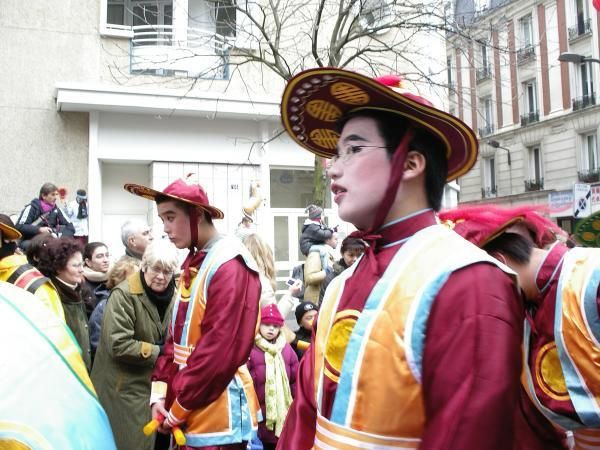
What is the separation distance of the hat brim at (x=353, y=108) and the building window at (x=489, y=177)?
35.7 meters

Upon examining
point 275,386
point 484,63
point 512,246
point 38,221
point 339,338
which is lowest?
point 275,386

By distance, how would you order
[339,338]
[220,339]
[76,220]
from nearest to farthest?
[339,338] < [220,339] < [76,220]

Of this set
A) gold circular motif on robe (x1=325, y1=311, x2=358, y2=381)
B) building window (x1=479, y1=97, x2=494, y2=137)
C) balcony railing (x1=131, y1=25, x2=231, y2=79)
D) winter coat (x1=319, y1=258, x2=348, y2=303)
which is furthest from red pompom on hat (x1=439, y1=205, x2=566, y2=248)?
building window (x1=479, y1=97, x2=494, y2=137)

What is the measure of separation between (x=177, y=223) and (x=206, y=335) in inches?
30.6

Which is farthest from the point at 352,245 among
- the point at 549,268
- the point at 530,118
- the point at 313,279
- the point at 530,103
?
the point at 530,103

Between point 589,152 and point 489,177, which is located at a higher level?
point 589,152

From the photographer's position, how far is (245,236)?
593 centimetres

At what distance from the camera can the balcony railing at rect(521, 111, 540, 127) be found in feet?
107

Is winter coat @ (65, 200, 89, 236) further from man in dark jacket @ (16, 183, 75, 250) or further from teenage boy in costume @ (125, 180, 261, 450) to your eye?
teenage boy in costume @ (125, 180, 261, 450)

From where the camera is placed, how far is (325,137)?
2238 mm

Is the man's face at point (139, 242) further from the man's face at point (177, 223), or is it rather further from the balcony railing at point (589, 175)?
the balcony railing at point (589, 175)

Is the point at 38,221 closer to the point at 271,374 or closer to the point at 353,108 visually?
the point at 271,374

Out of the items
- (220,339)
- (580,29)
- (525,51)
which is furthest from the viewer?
(580,29)

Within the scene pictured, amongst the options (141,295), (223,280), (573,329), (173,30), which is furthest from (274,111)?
(573,329)
